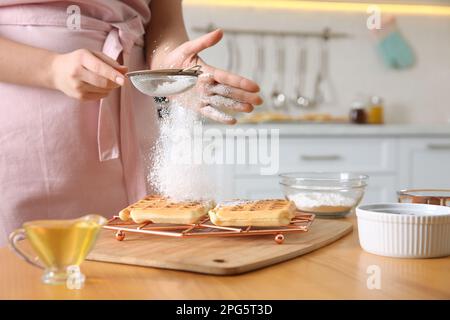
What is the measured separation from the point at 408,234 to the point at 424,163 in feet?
6.56

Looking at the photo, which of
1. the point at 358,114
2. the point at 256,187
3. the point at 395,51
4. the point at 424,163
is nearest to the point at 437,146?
the point at 424,163

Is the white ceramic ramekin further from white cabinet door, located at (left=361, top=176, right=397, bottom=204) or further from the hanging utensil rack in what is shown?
the hanging utensil rack

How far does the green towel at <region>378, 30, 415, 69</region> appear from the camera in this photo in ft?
10.4

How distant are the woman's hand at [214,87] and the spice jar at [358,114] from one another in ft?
6.33

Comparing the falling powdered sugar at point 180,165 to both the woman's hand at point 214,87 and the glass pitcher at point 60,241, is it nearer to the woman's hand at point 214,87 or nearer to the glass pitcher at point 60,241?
the woman's hand at point 214,87

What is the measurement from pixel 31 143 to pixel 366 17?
2367mm

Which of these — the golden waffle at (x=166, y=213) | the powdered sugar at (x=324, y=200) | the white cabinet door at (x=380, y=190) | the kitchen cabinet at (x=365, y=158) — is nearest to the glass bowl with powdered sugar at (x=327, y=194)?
the powdered sugar at (x=324, y=200)

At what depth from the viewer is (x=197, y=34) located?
3027 millimetres

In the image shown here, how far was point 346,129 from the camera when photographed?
102 inches

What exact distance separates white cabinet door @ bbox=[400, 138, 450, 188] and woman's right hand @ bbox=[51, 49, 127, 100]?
1922 millimetres

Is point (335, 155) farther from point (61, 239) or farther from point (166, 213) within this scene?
point (61, 239)

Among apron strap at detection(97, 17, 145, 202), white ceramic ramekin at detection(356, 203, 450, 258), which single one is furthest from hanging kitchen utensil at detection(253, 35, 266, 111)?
white ceramic ramekin at detection(356, 203, 450, 258)
